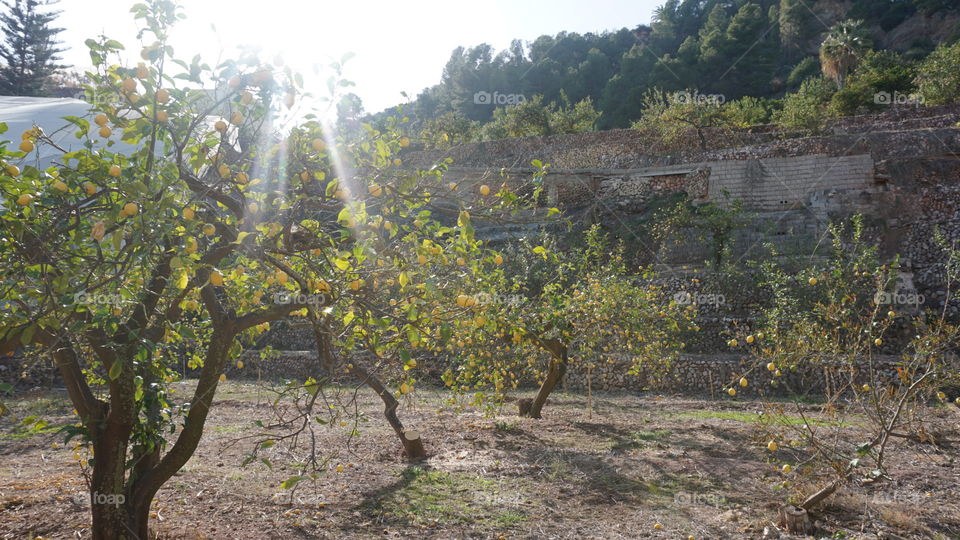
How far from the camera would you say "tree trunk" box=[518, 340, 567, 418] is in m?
7.70

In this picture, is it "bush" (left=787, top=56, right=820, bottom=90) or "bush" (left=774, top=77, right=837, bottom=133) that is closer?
"bush" (left=774, top=77, right=837, bottom=133)

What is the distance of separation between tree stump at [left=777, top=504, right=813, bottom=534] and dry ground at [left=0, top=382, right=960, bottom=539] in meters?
0.11

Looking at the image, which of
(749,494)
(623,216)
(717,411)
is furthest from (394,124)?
(623,216)

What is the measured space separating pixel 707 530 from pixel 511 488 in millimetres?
1549

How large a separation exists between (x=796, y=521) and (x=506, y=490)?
2068 millimetres

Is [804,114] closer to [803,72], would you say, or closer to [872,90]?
[872,90]

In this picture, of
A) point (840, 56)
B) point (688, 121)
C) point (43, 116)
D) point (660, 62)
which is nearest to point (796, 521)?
point (43, 116)

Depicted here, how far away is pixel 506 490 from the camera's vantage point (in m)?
4.93

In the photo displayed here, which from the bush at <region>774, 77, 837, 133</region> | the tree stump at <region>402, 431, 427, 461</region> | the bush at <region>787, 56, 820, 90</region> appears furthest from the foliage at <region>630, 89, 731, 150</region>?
the tree stump at <region>402, 431, 427, 461</region>

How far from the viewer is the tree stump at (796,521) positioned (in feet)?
12.8

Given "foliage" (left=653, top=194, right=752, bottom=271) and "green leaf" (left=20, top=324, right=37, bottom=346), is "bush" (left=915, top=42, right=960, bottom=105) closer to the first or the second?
"foliage" (left=653, top=194, right=752, bottom=271)

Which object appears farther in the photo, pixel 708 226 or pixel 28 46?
pixel 28 46

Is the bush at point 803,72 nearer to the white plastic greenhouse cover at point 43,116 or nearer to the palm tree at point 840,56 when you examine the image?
the palm tree at point 840,56

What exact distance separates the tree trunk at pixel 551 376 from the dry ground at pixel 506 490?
778 mm
